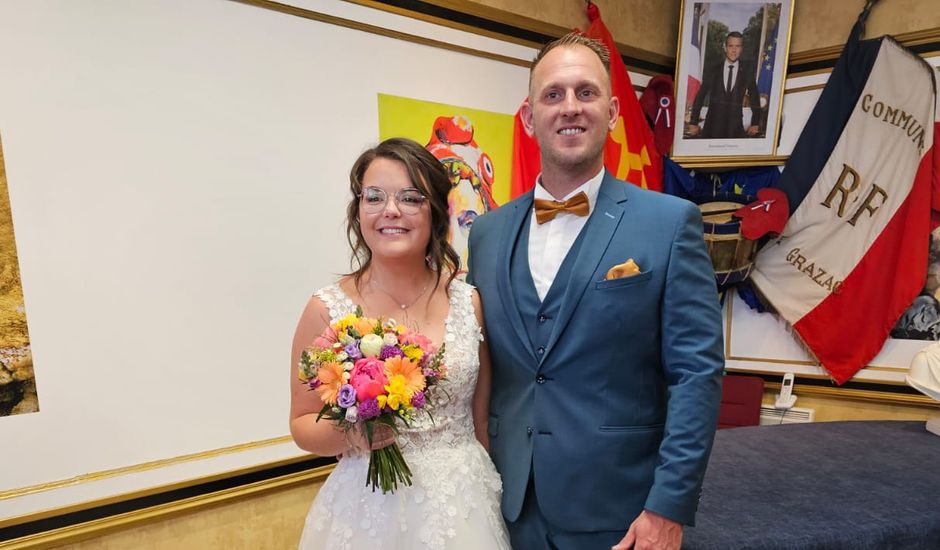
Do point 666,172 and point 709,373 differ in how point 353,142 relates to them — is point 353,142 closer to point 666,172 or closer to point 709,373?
point 709,373

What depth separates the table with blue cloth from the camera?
1.76m

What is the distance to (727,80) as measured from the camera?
363 cm

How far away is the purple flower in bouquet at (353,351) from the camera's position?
3.89ft

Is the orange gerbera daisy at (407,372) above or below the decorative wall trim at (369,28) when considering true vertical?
below

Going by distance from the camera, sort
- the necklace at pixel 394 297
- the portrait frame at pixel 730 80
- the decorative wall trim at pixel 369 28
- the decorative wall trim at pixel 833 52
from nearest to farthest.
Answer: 1. the necklace at pixel 394 297
2. the decorative wall trim at pixel 369 28
3. the decorative wall trim at pixel 833 52
4. the portrait frame at pixel 730 80

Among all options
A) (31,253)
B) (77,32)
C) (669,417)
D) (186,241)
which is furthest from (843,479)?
(77,32)

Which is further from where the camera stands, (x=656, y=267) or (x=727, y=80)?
(x=727, y=80)

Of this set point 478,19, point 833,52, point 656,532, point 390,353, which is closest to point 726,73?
point 833,52

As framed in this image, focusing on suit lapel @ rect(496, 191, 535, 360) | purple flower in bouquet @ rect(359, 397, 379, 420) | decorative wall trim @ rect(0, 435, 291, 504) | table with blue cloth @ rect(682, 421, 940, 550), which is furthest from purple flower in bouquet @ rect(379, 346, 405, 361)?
decorative wall trim @ rect(0, 435, 291, 504)

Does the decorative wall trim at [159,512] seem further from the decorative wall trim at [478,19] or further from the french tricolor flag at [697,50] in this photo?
the french tricolor flag at [697,50]

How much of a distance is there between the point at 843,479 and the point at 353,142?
8.48ft

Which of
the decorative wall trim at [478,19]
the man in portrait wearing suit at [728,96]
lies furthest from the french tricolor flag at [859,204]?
the decorative wall trim at [478,19]

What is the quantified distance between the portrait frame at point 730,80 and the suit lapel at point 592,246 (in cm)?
269

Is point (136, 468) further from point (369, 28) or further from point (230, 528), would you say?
point (369, 28)
